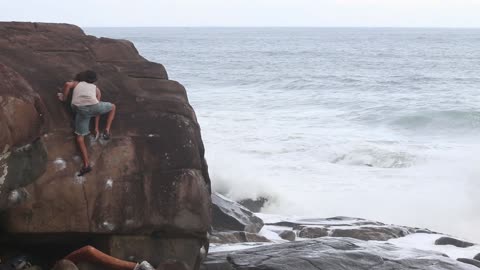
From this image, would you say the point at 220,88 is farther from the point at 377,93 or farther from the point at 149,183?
the point at 149,183

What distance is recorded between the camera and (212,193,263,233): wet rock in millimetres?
12234

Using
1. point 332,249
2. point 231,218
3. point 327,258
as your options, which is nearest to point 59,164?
point 327,258

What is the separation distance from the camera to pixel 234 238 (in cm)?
1159

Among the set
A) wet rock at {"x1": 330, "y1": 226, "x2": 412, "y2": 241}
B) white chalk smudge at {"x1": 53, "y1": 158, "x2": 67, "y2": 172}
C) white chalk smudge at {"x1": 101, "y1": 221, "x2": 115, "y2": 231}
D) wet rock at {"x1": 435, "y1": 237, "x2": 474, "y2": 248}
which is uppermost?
white chalk smudge at {"x1": 53, "y1": 158, "x2": 67, "y2": 172}

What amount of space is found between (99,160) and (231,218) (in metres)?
4.21

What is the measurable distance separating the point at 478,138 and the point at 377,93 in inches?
472

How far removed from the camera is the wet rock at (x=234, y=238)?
37.2 feet

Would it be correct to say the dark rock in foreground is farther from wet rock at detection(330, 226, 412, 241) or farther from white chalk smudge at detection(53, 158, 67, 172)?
wet rock at detection(330, 226, 412, 241)

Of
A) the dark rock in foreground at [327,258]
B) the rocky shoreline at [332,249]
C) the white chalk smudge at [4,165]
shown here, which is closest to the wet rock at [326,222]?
the rocky shoreline at [332,249]

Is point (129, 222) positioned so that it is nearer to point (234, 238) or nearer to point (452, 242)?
point (234, 238)

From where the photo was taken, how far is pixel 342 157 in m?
22.4

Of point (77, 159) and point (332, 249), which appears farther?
point (332, 249)

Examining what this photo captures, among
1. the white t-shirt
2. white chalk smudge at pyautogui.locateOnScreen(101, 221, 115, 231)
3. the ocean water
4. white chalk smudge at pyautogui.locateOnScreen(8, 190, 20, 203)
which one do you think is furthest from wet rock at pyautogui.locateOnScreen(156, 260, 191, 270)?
the ocean water

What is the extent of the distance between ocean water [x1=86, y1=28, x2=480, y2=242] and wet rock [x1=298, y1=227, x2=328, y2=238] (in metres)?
3.25
